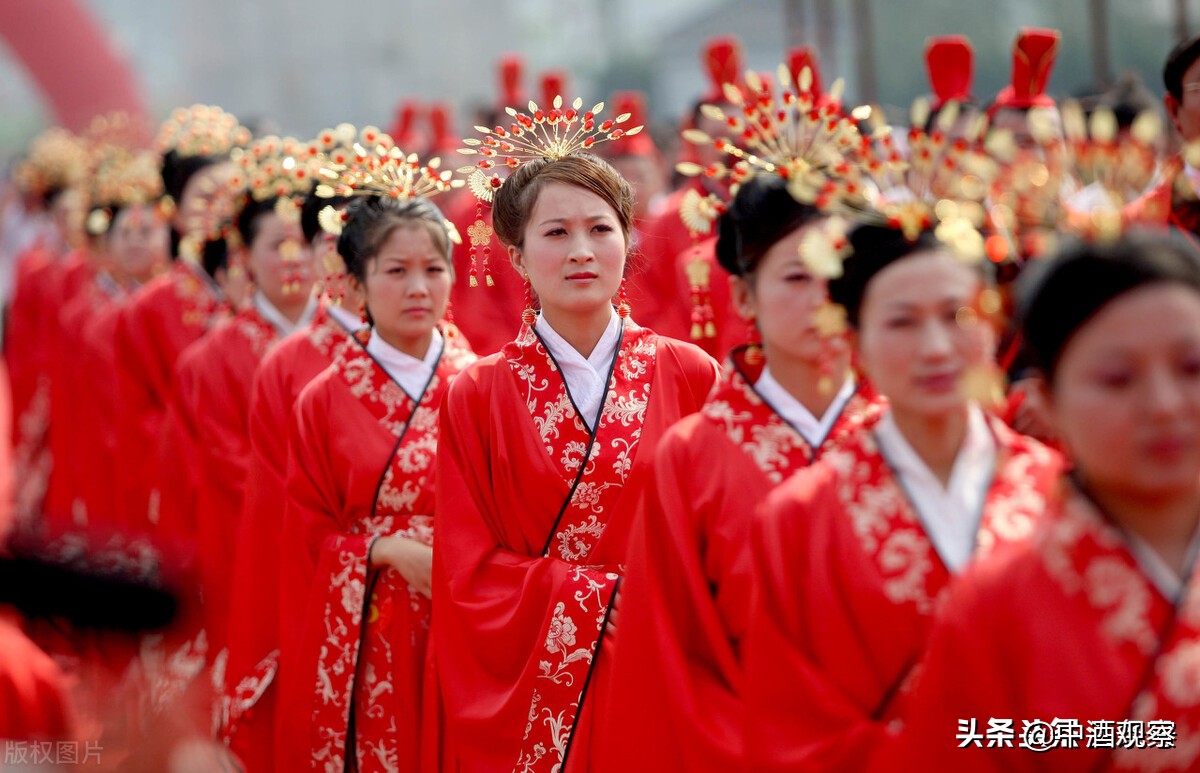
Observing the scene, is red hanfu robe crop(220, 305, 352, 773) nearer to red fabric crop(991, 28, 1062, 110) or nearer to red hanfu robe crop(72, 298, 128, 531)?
red fabric crop(991, 28, 1062, 110)

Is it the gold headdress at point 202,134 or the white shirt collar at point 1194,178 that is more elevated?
the gold headdress at point 202,134

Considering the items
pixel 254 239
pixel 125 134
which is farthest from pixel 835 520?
pixel 125 134

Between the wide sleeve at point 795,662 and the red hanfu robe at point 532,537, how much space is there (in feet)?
3.17

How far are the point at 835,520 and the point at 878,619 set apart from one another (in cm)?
18

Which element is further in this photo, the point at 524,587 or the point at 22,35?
the point at 22,35

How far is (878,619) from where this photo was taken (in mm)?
2500

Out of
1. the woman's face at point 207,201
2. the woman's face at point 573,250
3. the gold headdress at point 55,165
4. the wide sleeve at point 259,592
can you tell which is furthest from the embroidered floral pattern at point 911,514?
the gold headdress at point 55,165

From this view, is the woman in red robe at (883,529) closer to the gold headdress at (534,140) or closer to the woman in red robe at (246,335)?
the gold headdress at (534,140)

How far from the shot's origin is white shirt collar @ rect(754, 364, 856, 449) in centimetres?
299

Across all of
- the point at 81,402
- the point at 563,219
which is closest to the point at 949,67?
the point at 563,219

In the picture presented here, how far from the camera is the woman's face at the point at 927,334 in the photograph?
8.25 ft

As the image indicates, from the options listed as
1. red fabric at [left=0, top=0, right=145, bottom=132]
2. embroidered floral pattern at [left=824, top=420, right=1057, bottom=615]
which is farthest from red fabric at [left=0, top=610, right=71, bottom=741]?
red fabric at [left=0, top=0, right=145, bottom=132]

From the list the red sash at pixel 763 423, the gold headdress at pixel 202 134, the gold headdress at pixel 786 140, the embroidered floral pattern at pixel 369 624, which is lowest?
the embroidered floral pattern at pixel 369 624

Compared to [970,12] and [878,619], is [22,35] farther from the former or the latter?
[878,619]
